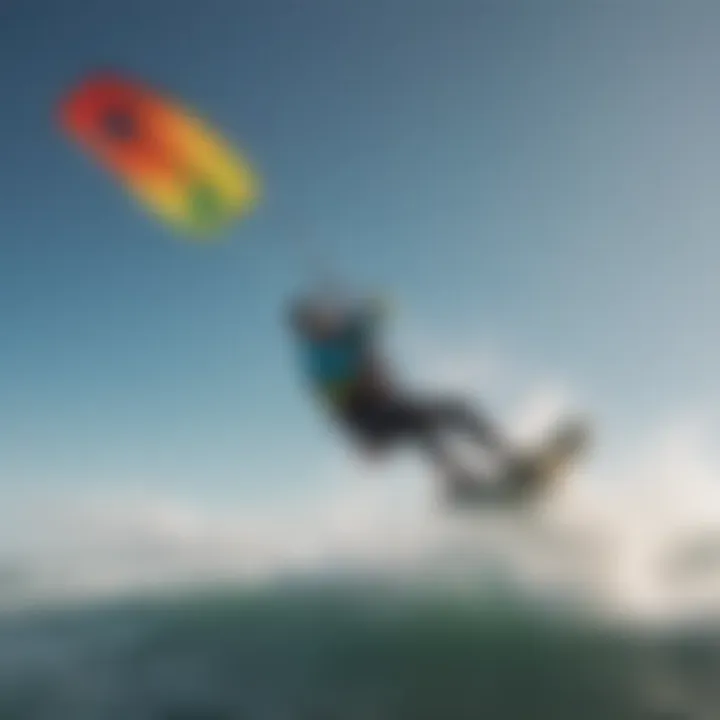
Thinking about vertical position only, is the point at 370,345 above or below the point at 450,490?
above

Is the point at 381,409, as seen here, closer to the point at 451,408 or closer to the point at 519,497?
the point at 451,408

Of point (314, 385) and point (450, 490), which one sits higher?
point (314, 385)

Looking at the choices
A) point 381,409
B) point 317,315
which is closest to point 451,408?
point 381,409

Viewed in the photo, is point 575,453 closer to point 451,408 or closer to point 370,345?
point 451,408

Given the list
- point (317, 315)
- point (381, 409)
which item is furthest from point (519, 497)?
point (317, 315)

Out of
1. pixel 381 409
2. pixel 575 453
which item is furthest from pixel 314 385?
pixel 575 453

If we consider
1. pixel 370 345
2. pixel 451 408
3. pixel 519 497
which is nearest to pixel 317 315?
pixel 370 345

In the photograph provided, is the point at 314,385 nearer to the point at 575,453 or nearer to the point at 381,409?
the point at 381,409
